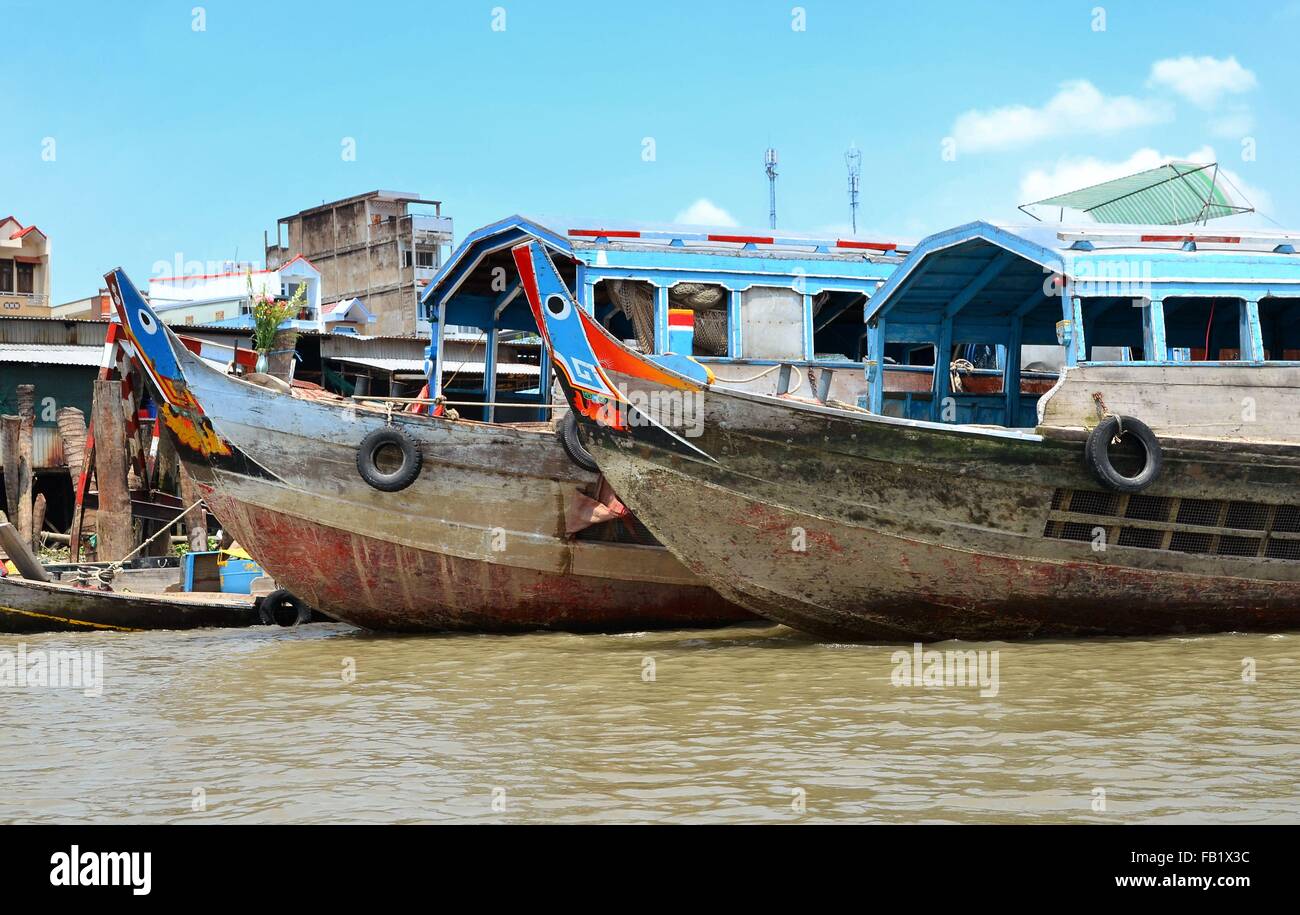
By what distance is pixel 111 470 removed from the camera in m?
13.9

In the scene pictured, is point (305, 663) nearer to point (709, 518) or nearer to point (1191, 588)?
point (709, 518)

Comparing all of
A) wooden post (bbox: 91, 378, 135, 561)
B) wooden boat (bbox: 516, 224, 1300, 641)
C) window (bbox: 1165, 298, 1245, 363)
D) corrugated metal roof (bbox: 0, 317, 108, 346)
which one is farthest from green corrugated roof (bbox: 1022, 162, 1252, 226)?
corrugated metal roof (bbox: 0, 317, 108, 346)

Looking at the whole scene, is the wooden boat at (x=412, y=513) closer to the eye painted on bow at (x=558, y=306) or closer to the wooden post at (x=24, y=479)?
the eye painted on bow at (x=558, y=306)

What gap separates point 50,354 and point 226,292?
45.5 ft

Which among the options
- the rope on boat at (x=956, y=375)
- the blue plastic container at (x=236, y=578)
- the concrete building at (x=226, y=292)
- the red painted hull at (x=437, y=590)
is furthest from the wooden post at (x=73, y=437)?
the concrete building at (x=226, y=292)

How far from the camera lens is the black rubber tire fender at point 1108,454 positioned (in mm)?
8281

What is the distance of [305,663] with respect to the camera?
30.4 feet

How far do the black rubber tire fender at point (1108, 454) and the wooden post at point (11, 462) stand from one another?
13757 mm

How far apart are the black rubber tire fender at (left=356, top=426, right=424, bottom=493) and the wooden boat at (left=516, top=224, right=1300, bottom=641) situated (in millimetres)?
1635

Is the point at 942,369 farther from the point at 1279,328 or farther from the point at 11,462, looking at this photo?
the point at 11,462

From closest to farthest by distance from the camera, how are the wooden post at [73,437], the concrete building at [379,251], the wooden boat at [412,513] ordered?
the wooden boat at [412,513]
the wooden post at [73,437]
the concrete building at [379,251]

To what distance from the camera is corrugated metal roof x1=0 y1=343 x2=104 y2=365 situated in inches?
901

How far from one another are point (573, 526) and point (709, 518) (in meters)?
1.85
